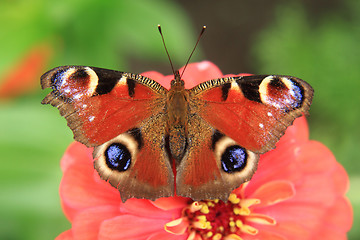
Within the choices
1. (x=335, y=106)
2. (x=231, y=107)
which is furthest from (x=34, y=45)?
(x=335, y=106)

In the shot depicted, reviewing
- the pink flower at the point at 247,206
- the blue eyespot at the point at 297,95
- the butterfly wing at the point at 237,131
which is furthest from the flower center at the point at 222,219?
the blue eyespot at the point at 297,95

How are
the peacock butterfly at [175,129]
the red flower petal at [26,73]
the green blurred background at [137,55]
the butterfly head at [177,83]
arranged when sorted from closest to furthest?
the peacock butterfly at [175,129]
the butterfly head at [177,83]
the green blurred background at [137,55]
the red flower petal at [26,73]

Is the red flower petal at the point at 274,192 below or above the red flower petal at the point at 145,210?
above

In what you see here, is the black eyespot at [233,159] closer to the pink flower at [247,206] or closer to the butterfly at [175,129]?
the butterfly at [175,129]

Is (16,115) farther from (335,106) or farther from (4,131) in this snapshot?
(335,106)

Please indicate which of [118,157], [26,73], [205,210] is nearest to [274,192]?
[205,210]

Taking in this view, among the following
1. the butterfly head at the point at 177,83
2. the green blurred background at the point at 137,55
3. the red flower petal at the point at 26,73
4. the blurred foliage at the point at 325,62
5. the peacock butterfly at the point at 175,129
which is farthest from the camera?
the blurred foliage at the point at 325,62
